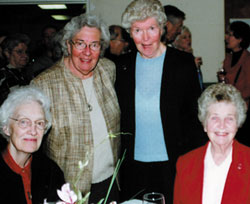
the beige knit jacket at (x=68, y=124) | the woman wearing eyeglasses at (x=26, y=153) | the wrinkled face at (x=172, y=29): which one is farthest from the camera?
the wrinkled face at (x=172, y=29)

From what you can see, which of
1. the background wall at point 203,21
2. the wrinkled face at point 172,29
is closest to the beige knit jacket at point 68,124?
the wrinkled face at point 172,29

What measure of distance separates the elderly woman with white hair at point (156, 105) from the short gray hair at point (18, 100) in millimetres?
680

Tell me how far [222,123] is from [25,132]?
111 cm

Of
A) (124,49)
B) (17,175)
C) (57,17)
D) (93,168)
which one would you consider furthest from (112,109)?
(57,17)

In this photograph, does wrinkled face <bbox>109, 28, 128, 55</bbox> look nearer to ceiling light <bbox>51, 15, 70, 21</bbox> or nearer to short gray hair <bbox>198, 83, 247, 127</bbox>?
short gray hair <bbox>198, 83, 247, 127</bbox>

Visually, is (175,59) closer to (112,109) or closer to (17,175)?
(112,109)

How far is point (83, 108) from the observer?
2.38 metres

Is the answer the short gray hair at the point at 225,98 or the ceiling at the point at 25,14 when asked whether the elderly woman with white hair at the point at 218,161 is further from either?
the ceiling at the point at 25,14

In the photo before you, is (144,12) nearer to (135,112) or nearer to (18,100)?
(135,112)

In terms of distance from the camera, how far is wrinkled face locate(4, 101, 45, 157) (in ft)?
6.29

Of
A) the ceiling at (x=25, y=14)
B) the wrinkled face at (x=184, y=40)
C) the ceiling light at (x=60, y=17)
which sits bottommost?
the wrinkled face at (x=184, y=40)

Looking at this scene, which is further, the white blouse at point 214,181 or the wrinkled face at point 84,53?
the wrinkled face at point 84,53

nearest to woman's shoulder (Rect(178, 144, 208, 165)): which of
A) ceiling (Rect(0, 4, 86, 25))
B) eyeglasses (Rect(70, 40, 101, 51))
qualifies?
eyeglasses (Rect(70, 40, 101, 51))

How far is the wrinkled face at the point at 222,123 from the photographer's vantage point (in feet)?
6.66
